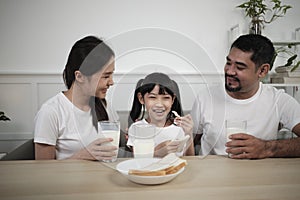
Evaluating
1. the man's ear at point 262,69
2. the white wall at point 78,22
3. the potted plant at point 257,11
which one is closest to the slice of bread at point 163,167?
the man's ear at point 262,69

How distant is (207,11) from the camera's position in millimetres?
A: 2035

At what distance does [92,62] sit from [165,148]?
0.28 meters

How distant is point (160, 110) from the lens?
24.1 inches

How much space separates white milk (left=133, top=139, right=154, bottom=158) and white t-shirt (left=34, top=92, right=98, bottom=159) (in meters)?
0.24

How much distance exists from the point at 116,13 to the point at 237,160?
59.8 inches

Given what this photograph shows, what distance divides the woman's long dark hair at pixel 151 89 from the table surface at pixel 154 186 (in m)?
0.16

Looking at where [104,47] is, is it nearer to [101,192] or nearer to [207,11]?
[101,192]

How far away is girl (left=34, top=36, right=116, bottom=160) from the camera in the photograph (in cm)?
64

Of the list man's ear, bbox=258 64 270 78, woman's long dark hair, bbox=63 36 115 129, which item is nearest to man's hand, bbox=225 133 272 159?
woman's long dark hair, bbox=63 36 115 129

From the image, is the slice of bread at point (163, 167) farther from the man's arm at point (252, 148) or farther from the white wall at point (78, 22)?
the white wall at point (78, 22)

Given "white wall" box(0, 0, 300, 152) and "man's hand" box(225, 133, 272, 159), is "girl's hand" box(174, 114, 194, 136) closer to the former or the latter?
"man's hand" box(225, 133, 272, 159)

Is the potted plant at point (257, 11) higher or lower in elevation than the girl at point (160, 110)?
higher

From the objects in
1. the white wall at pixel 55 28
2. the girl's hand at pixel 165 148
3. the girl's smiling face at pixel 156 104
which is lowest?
the girl's hand at pixel 165 148

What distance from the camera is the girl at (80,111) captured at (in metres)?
0.64
